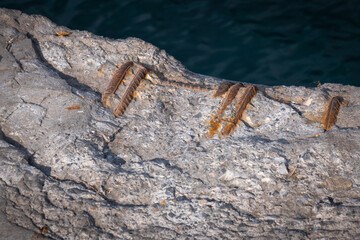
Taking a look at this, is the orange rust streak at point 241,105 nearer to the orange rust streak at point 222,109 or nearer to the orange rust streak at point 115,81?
the orange rust streak at point 222,109

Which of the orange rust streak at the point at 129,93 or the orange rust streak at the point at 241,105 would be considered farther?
the orange rust streak at the point at 129,93

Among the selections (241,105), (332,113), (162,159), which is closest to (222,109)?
(241,105)

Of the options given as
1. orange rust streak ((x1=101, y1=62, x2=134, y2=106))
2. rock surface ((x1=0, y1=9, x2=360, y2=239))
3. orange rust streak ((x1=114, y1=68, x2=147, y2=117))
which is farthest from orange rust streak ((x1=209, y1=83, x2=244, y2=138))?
orange rust streak ((x1=101, y1=62, x2=134, y2=106))

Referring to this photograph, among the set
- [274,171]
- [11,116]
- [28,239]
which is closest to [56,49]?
[11,116]

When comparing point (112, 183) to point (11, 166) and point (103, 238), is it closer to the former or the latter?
point (103, 238)

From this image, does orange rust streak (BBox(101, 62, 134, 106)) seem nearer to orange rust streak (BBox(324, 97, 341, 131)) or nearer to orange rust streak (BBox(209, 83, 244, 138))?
orange rust streak (BBox(209, 83, 244, 138))

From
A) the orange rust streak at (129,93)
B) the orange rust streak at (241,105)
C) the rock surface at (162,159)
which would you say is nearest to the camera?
the rock surface at (162,159)

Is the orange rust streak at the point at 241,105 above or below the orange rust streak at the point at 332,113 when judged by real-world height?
below

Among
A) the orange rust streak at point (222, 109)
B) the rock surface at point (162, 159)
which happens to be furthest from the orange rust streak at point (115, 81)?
the orange rust streak at point (222, 109)
